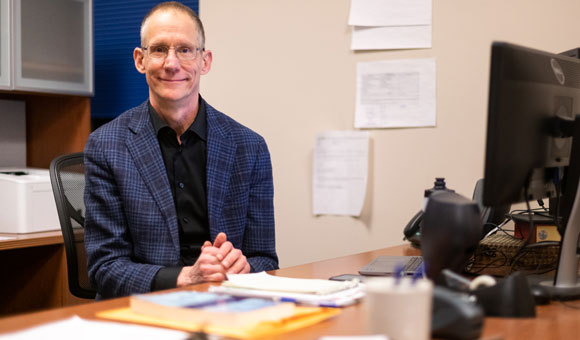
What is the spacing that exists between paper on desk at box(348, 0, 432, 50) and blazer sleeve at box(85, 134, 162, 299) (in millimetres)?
1238

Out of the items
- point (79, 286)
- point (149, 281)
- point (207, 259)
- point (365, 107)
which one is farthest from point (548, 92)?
point (79, 286)

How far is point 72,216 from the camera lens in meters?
2.15

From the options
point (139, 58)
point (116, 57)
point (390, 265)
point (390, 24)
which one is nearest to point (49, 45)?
point (116, 57)

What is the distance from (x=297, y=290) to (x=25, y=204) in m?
1.99

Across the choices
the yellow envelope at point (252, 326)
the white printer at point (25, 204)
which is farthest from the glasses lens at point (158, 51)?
the white printer at point (25, 204)

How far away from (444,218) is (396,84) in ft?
4.68

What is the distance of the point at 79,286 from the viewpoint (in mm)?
2186

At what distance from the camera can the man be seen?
1.68 metres

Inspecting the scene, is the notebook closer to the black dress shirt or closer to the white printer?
the black dress shirt

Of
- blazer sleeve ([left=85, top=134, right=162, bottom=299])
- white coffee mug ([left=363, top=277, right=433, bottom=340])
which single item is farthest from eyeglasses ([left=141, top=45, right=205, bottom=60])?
white coffee mug ([left=363, top=277, right=433, bottom=340])

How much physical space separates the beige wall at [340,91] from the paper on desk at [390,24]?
4 centimetres

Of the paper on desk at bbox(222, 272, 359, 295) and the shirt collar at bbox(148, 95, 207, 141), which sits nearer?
the paper on desk at bbox(222, 272, 359, 295)

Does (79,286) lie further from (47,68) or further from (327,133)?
(47,68)

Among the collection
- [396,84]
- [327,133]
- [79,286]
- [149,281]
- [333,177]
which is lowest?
[79,286]
